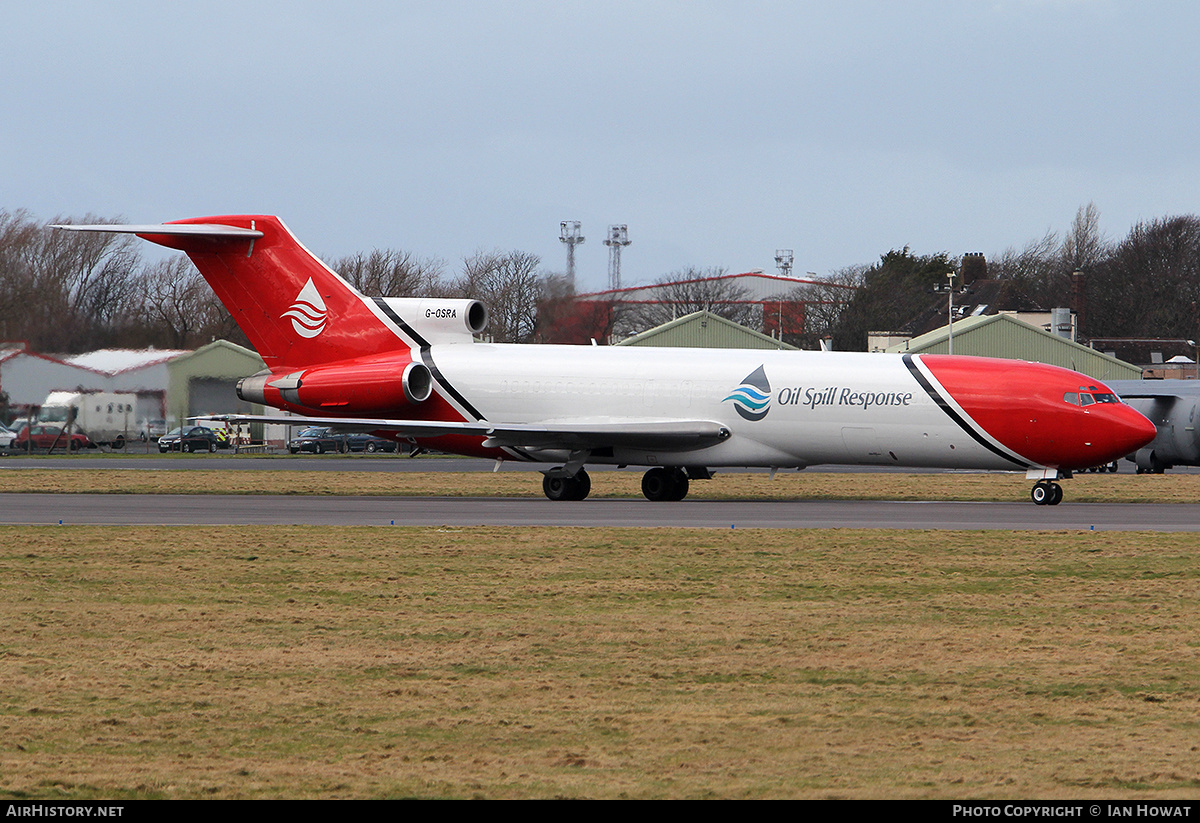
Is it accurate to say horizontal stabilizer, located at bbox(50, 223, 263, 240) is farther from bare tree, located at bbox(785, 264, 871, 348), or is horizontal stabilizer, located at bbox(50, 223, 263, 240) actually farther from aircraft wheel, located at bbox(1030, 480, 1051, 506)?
bare tree, located at bbox(785, 264, 871, 348)

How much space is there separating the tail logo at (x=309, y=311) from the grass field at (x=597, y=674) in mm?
16147

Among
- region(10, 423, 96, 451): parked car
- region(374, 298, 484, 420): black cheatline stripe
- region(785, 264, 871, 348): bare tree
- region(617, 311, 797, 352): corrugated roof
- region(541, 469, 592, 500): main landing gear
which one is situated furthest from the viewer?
region(785, 264, 871, 348): bare tree

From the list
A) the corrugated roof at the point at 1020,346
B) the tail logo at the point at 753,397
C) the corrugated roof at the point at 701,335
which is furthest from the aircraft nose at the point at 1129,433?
the corrugated roof at the point at 701,335

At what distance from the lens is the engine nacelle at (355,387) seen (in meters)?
33.1

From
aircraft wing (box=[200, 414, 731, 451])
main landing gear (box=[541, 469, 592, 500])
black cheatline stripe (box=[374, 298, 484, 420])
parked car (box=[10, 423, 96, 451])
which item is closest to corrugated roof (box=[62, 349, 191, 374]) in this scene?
aircraft wing (box=[200, 414, 731, 451])

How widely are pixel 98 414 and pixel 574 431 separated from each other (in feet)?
78.9

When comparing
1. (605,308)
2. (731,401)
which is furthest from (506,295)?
(731,401)

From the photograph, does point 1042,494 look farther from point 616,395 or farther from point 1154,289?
point 1154,289

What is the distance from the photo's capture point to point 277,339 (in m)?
35.3

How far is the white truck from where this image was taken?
4479 centimetres

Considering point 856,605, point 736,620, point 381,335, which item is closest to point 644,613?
point 736,620

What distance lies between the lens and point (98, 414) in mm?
48688

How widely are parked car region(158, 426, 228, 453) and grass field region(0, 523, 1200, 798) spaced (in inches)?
1881
